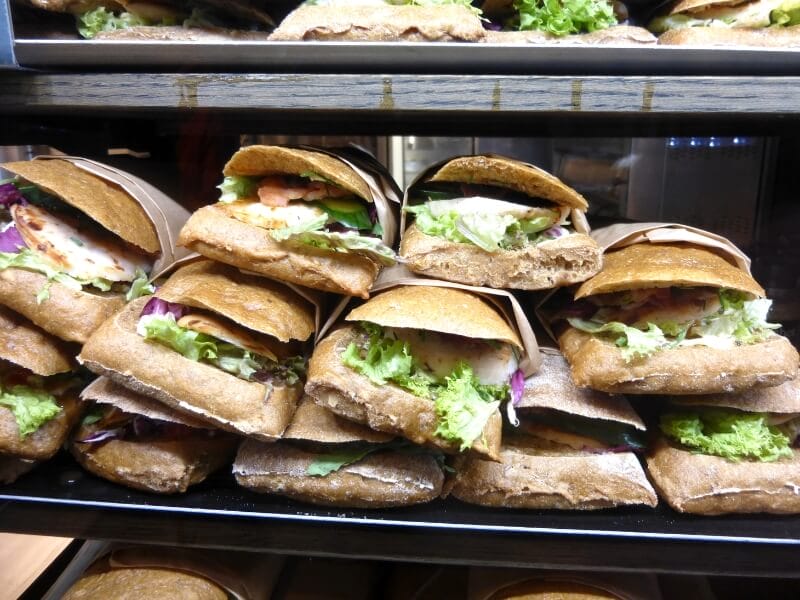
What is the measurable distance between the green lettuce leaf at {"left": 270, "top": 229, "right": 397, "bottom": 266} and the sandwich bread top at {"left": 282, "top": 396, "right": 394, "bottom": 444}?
0.35m

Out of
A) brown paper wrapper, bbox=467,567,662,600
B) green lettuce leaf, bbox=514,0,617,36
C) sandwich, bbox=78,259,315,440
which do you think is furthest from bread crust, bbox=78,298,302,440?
green lettuce leaf, bbox=514,0,617,36

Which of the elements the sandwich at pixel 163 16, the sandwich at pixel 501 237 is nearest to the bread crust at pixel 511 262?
the sandwich at pixel 501 237

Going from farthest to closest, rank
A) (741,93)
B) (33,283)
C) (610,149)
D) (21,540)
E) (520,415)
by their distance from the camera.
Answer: (610,149)
(21,540)
(520,415)
(33,283)
(741,93)

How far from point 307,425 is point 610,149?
3.92 feet

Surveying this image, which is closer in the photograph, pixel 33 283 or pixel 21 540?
pixel 33 283

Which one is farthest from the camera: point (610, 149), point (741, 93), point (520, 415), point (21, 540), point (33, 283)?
point (610, 149)

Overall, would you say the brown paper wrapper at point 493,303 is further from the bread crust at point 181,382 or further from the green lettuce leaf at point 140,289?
the green lettuce leaf at point 140,289

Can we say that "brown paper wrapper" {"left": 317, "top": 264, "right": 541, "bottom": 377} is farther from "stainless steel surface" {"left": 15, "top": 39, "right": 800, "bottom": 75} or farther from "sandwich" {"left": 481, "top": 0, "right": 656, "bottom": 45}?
"sandwich" {"left": 481, "top": 0, "right": 656, "bottom": 45}

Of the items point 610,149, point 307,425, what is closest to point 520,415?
point 307,425

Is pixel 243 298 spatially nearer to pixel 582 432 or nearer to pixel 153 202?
pixel 153 202

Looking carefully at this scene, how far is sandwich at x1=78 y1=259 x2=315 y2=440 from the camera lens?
1084mm

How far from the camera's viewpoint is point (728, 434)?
3.85 feet

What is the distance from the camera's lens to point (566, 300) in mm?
1358

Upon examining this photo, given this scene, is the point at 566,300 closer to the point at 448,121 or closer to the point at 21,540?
the point at 448,121
